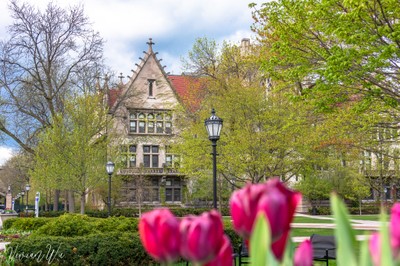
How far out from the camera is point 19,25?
107 ft

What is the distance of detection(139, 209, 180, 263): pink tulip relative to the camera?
1.12 meters

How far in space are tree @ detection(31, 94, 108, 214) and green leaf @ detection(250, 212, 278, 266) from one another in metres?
30.2

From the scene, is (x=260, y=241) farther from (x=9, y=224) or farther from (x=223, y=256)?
(x=9, y=224)

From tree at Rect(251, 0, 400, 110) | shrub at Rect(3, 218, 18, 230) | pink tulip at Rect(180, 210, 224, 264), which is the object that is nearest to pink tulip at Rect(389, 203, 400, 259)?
pink tulip at Rect(180, 210, 224, 264)

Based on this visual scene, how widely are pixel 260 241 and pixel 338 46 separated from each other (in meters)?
13.1

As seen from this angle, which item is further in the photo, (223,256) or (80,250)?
(80,250)

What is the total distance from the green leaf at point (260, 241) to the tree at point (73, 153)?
99.0ft

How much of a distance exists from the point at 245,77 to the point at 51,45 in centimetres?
1368

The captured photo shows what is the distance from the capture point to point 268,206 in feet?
3.60

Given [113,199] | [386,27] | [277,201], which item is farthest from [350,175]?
[277,201]

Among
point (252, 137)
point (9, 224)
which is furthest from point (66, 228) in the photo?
point (9, 224)

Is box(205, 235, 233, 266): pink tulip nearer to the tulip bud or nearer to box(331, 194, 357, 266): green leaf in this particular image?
the tulip bud

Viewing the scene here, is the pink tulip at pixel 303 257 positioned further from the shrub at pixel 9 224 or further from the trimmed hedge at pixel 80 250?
the shrub at pixel 9 224

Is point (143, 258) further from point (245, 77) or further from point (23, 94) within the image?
point (23, 94)
